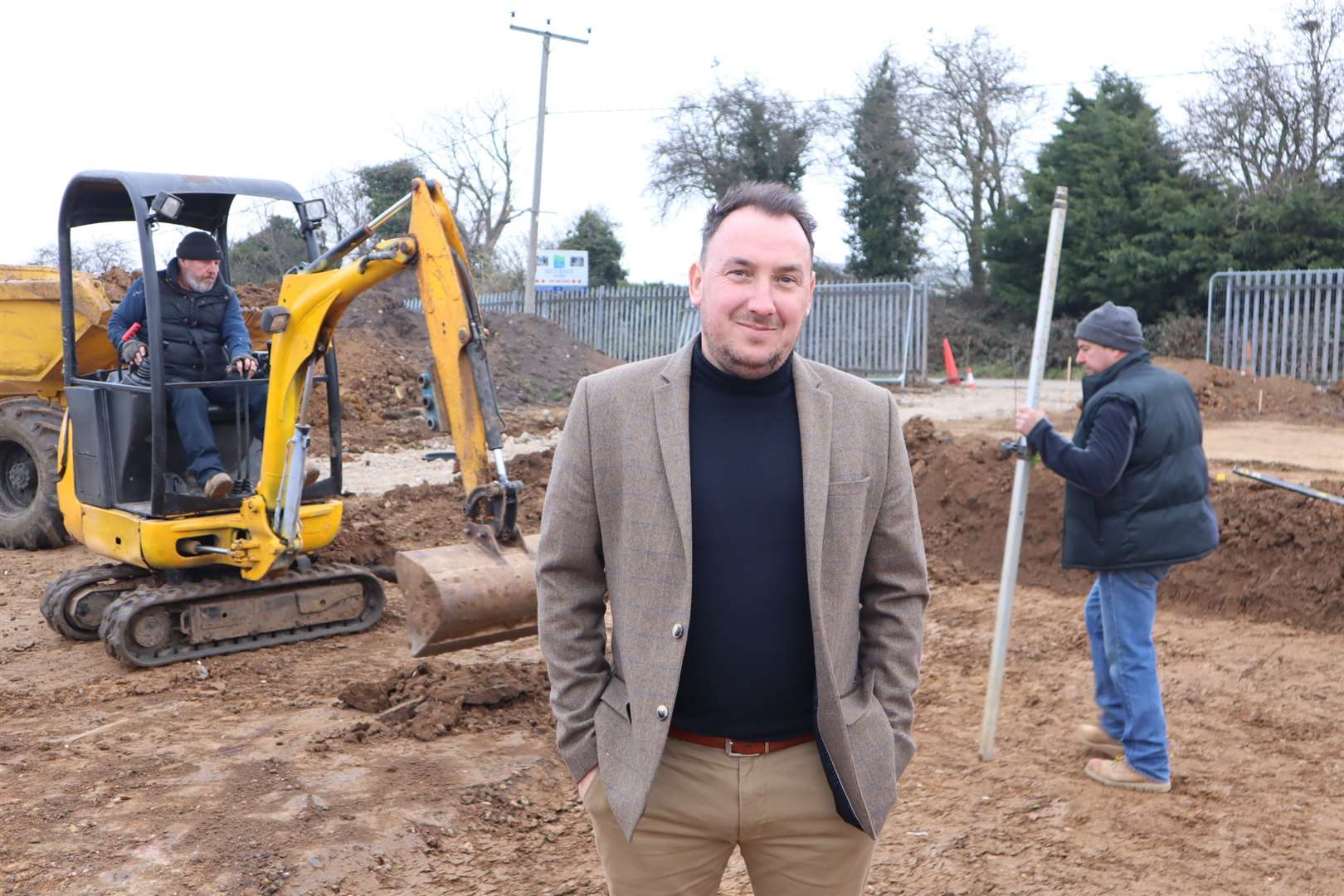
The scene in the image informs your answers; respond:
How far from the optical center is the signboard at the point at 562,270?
31.9 meters

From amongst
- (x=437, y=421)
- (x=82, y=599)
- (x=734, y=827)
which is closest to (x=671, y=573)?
(x=734, y=827)

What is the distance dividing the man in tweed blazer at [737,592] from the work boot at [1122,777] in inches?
120

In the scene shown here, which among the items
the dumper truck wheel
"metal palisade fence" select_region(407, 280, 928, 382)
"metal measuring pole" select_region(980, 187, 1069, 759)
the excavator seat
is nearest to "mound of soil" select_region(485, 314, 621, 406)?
"metal palisade fence" select_region(407, 280, 928, 382)

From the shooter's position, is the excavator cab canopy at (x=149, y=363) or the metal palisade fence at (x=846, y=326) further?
the metal palisade fence at (x=846, y=326)

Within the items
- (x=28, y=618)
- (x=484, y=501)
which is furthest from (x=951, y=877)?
(x=28, y=618)

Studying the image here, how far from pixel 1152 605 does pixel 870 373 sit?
1920 centimetres

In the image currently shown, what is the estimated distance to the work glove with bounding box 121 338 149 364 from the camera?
7.00 m

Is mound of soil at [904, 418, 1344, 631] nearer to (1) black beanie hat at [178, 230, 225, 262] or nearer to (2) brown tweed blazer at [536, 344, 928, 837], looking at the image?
(1) black beanie hat at [178, 230, 225, 262]

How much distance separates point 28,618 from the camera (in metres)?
8.63

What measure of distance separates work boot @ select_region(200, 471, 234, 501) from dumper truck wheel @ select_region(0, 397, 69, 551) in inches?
151

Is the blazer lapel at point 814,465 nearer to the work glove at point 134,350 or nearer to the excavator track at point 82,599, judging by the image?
the work glove at point 134,350

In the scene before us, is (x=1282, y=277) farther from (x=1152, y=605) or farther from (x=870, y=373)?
(x=1152, y=605)

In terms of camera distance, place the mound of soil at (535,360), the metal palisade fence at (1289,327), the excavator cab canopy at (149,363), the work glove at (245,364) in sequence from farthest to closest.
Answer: the mound of soil at (535,360)
the metal palisade fence at (1289,327)
the work glove at (245,364)
the excavator cab canopy at (149,363)

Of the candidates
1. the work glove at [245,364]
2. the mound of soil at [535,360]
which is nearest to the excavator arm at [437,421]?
the work glove at [245,364]
